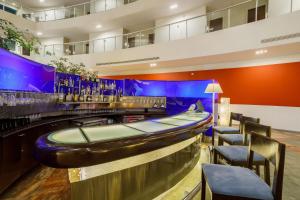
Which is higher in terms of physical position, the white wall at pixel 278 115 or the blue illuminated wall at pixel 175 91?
the blue illuminated wall at pixel 175 91

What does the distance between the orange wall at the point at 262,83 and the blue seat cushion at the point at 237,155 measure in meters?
6.23

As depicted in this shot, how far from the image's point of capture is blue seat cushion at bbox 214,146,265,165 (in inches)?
77.8

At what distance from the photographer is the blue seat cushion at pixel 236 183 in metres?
1.27

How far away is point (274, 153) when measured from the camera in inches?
54.1

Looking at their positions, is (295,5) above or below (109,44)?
below

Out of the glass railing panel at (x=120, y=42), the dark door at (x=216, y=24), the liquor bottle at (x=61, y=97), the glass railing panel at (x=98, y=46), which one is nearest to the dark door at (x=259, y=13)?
the dark door at (x=216, y=24)

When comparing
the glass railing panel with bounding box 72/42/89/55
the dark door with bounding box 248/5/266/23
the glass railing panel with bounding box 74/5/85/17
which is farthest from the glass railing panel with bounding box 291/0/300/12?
the glass railing panel with bounding box 74/5/85/17

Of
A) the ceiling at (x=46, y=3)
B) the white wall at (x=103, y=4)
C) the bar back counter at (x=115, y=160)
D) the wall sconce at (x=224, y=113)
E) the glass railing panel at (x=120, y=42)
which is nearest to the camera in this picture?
the bar back counter at (x=115, y=160)

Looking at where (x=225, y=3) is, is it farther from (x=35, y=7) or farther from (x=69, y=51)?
(x=35, y=7)

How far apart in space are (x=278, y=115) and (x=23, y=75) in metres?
8.33

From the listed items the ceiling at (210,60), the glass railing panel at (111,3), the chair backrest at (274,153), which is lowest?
the chair backrest at (274,153)

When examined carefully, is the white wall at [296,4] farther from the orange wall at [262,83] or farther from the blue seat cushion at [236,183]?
the blue seat cushion at [236,183]

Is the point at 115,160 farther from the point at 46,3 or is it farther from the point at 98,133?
the point at 46,3

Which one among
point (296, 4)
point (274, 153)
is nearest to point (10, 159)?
point (274, 153)
